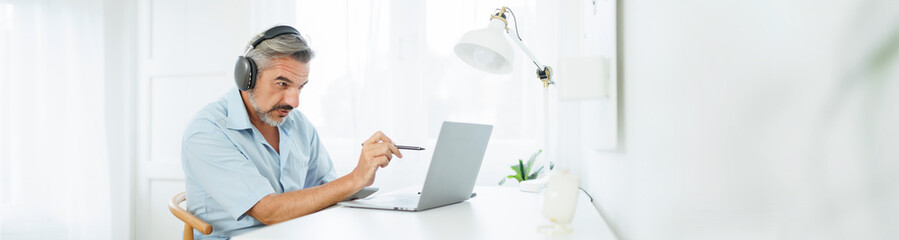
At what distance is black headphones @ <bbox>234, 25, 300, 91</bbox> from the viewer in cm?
159

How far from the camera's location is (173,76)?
3059 mm

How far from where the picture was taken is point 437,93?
272 centimetres

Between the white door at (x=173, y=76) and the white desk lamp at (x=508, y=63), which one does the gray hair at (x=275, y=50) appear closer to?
the white desk lamp at (x=508, y=63)

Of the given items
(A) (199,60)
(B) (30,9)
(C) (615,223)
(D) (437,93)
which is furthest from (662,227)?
(B) (30,9)

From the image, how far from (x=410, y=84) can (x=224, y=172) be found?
1372 millimetres

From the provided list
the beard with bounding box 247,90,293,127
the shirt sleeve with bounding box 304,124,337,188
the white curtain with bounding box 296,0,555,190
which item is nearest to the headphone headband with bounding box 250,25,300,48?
the beard with bounding box 247,90,293,127

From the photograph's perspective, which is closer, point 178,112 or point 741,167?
point 741,167

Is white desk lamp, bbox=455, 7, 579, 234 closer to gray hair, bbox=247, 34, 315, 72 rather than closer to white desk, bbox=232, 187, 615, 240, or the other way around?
white desk, bbox=232, 187, 615, 240

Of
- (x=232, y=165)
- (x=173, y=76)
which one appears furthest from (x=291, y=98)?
(x=173, y=76)

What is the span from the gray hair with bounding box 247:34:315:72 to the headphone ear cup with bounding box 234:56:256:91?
35mm

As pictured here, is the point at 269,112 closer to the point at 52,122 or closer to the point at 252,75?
the point at 252,75

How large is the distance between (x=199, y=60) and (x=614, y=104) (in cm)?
268

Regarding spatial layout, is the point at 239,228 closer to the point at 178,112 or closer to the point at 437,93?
the point at 437,93

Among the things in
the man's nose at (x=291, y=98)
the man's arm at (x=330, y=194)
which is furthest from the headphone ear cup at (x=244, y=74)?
the man's arm at (x=330, y=194)
